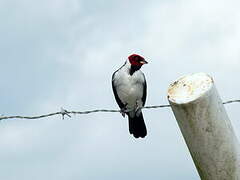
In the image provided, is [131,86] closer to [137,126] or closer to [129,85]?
[129,85]

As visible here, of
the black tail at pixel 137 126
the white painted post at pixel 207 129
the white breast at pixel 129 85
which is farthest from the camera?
the black tail at pixel 137 126

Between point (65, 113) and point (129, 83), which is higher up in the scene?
point (129, 83)

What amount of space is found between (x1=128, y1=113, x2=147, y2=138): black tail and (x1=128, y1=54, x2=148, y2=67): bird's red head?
0.87 meters

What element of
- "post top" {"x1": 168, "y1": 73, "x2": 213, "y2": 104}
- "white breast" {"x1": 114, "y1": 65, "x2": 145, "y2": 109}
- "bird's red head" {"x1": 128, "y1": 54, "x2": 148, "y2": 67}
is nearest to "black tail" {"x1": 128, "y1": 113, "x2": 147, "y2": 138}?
"white breast" {"x1": 114, "y1": 65, "x2": 145, "y2": 109}

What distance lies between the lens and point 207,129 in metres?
2.07

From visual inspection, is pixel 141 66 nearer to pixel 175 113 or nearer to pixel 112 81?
pixel 112 81

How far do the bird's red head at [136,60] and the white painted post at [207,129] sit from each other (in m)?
5.45

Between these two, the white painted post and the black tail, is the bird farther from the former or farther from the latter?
the white painted post

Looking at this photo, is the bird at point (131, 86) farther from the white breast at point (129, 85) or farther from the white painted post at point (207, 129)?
the white painted post at point (207, 129)

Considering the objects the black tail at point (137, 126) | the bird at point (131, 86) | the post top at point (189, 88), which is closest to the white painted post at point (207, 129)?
the post top at point (189, 88)

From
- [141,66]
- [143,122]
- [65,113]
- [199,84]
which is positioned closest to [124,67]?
[141,66]

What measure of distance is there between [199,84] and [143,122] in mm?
5975

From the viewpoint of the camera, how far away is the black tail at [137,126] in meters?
7.88

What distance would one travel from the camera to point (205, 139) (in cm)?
209
